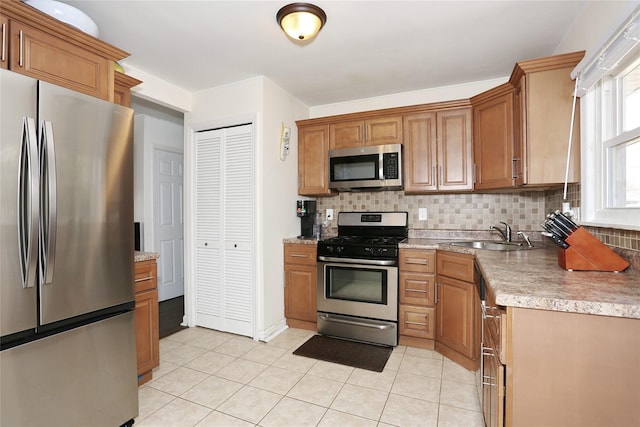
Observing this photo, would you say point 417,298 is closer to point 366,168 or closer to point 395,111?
point 366,168

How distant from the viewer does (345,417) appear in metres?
1.73

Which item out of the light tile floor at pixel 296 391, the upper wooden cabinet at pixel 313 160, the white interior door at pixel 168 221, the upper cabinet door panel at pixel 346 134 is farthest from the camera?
the white interior door at pixel 168 221

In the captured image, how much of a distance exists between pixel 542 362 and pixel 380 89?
2.77 m

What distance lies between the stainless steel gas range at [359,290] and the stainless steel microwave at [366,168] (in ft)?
1.93

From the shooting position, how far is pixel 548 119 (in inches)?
77.5

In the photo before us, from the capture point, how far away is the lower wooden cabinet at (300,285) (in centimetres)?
301

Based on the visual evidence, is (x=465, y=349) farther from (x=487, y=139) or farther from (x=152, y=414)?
(x=152, y=414)

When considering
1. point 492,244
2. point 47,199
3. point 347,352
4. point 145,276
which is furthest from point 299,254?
point 47,199

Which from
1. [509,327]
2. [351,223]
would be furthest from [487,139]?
[509,327]

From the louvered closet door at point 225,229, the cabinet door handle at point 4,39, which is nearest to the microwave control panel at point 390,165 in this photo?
the louvered closet door at point 225,229

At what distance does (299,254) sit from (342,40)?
1931mm

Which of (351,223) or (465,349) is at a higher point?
(351,223)

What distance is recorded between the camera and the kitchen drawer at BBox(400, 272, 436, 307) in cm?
257

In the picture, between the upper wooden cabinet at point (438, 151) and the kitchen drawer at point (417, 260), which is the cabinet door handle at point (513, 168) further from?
the kitchen drawer at point (417, 260)
